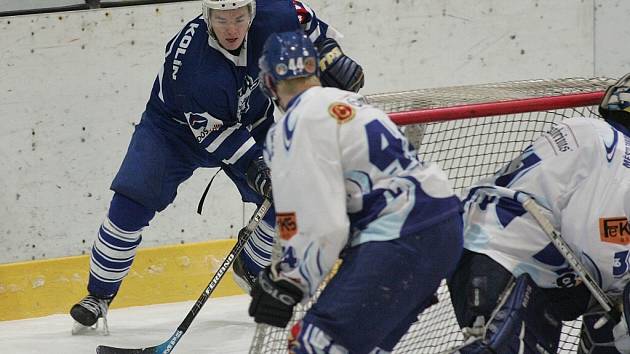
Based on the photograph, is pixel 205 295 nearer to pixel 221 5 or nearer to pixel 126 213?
pixel 126 213

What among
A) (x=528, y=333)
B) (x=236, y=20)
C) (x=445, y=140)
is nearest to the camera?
(x=528, y=333)

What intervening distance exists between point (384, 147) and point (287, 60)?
26 centimetres

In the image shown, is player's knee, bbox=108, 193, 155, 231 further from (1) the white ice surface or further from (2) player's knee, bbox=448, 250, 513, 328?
(2) player's knee, bbox=448, 250, 513, 328

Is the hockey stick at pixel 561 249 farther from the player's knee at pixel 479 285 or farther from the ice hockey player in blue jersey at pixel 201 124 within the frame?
the ice hockey player in blue jersey at pixel 201 124

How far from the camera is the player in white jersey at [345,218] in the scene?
7.94ft

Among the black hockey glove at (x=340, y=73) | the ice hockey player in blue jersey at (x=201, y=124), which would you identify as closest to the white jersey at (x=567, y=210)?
the black hockey glove at (x=340, y=73)

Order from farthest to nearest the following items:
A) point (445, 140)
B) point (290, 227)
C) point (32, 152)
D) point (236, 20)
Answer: point (32, 152), point (236, 20), point (445, 140), point (290, 227)

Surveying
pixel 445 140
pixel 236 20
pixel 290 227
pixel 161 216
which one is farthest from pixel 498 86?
pixel 161 216

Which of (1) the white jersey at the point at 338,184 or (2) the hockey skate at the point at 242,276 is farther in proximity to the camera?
(2) the hockey skate at the point at 242,276

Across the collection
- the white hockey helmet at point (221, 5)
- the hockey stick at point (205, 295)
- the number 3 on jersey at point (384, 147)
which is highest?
the number 3 on jersey at point (384, 147)

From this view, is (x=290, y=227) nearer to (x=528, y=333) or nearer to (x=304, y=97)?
(x=304, y=97)

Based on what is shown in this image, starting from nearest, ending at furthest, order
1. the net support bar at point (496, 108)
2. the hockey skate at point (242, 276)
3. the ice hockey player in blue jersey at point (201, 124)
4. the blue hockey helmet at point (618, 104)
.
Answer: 1. the blue hockey helmet at point (618, 104)
2. the net support bar at point (496, 108)
3. the ice hockey player in blue jersey at point (201, 124)
4. the hockey skate at point (242, 276)

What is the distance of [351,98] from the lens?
2.53 metres

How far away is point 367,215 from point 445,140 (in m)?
1.09
